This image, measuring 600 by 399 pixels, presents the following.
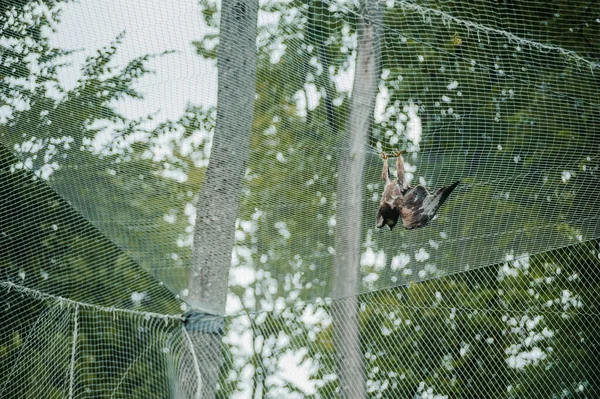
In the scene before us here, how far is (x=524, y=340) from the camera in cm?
497

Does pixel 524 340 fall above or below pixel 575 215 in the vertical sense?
below

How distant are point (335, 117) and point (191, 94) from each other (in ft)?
2.30

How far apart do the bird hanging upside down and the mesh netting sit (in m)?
0.29

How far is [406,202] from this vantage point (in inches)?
129

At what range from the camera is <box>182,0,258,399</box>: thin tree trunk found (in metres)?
3.36

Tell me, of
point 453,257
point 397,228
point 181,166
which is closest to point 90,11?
point 181,166

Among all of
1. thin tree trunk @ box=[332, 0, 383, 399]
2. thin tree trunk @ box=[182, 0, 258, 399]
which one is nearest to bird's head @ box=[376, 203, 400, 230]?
Answer: thin tree trunk @ box=[332, 0, 383, 399]

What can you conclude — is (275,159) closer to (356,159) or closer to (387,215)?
(356,159)

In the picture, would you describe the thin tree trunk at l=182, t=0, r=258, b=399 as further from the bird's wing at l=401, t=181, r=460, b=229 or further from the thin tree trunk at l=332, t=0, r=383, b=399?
the bird's wing at l=401, t=181, r=460, b=229

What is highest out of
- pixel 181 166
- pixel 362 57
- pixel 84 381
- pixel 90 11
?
pixel 90 11

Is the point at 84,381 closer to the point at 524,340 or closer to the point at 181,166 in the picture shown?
the point at 181,166

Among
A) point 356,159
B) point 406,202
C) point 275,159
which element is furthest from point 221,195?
point 406,202

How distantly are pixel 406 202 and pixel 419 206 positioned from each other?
2.5 inches

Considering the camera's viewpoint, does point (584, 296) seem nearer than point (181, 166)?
No
